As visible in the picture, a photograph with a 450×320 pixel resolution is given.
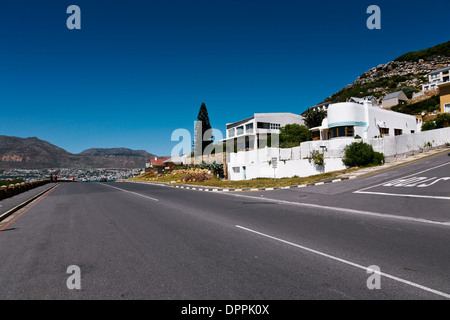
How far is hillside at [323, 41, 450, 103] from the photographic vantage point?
10881cm

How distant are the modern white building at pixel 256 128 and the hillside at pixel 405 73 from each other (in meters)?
54.9

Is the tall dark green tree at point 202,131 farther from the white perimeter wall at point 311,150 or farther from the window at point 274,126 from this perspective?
the white perimeter wall at point 311,150

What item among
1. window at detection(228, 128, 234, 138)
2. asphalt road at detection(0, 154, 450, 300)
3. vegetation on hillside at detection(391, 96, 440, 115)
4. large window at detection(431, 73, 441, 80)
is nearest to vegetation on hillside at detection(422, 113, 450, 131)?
vegetation on hillside at detection(391, 96, 440, 115)

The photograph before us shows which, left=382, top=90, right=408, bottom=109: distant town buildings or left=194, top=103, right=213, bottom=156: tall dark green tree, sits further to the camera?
left=382, top=90, right=408, bottom=109: distant town buildings

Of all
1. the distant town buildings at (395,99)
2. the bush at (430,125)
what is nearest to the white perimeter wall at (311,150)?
the bush at (430,125)

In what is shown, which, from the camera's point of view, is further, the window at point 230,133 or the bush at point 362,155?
the window at point 230,133

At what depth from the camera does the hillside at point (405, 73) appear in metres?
109

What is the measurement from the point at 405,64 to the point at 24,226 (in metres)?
170

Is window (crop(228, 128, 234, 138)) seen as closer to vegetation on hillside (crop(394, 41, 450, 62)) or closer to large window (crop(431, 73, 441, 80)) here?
large window (crop(431, 73, 441, 80))

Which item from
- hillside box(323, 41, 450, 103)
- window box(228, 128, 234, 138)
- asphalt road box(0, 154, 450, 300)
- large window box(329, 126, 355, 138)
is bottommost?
asphalt road box(0, 154, 450, 300)

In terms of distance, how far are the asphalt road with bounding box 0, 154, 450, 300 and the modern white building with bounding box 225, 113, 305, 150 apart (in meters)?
48.5

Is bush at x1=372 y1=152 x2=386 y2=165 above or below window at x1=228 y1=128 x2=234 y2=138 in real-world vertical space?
below
